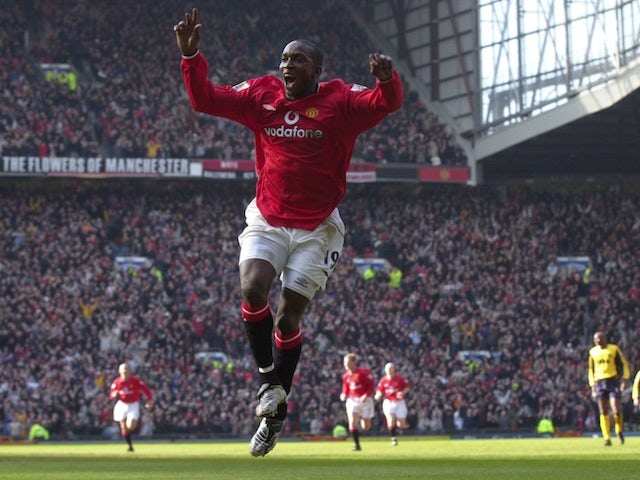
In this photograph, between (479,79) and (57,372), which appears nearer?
(57,372)

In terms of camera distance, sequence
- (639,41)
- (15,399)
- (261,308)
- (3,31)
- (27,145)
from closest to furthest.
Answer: (261,308) → (15,399) → (639,41) → (27,145) → (3,31)

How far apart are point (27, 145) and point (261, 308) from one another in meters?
35.9

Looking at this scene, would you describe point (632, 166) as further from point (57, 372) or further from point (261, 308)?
point (261, 308)

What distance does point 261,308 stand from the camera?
10117 millimetres

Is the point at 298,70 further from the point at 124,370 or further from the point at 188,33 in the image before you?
the point at 124,370

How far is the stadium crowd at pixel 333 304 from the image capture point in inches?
1524

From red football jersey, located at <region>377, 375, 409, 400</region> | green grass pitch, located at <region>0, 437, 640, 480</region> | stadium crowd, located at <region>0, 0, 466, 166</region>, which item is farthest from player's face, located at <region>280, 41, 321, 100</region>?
stadium crowd, located at <region>0, 0, 466, 166</region>

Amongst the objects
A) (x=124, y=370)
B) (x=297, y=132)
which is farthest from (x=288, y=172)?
(x=124, y=370)

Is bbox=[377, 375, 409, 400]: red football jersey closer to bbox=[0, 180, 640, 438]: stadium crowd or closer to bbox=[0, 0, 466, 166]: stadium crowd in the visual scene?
bbox=[0, 180, 640, 438]: stadium crowd

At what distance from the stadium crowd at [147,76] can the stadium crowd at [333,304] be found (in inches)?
69.9

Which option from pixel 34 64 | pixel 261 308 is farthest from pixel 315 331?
pixel 261 308

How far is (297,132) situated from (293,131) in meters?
0.04

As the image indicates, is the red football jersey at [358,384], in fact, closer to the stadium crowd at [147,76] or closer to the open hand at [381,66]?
the stadium crowd at [147,76]

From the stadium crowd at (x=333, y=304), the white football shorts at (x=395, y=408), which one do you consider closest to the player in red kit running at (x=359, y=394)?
the white football shorts at (x=395, y=408)
